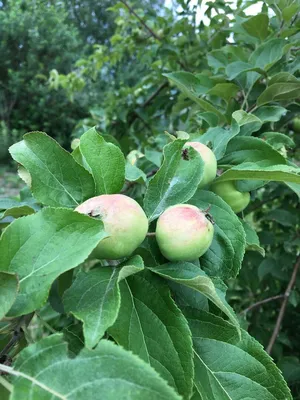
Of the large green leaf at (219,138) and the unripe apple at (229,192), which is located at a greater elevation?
the large green leaf at (219,138)

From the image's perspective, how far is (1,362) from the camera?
0.49 meters

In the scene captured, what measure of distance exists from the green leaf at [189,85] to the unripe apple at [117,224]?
1.83 ft

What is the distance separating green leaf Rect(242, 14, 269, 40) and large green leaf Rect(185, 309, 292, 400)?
2.78ft

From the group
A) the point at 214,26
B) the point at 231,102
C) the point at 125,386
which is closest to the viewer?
the point at 125,386

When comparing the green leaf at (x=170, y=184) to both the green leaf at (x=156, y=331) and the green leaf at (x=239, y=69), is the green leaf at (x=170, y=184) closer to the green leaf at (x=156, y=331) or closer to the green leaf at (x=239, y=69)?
the green leaf at (x=156, y=331)

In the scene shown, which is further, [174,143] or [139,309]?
[174,143]

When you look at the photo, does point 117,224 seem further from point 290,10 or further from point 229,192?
point 290,10

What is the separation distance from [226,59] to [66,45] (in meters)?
8.61

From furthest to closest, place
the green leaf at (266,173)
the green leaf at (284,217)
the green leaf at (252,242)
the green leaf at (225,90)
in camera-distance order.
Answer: the green leaf at (284,217) < the green leaf at (225,90) < the green leaf at (252,242) < the green leaf at (266,173)

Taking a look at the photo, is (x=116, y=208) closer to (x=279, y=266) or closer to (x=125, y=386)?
(x=125, y=386)

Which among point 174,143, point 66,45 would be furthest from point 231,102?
point 66,45

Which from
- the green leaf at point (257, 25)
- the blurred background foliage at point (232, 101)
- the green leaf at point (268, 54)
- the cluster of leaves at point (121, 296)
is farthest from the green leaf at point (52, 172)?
the green leaf at point (257, 25)

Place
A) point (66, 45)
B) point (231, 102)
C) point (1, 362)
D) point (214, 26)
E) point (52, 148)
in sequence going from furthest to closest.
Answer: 1. point (66, 45)
2. point (214, 26)
3. point (231, 102)
4. point (52, 148)
5. point (1, 362)

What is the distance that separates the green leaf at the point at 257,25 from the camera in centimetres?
111
